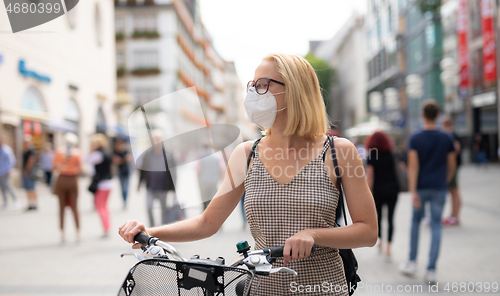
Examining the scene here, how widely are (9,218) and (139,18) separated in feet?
81.6

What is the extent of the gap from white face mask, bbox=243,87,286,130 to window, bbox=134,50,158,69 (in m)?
32.9

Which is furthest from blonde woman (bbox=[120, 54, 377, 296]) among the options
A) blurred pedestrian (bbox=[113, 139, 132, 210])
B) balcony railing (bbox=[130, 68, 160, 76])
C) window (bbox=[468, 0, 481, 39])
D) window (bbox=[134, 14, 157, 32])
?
balcony railing (bbox=[130, 68, 160, 76])

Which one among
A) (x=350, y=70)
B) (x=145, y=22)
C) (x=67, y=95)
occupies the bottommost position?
(x=67, y=95)

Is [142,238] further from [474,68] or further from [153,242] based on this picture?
[474,68]

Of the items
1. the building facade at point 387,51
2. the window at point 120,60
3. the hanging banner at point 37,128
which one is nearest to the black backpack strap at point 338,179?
the hanging banner at point 37,128

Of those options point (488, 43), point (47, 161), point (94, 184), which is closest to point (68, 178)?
point (94, 184)

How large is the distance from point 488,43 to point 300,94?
24.0 metres

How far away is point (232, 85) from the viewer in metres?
104

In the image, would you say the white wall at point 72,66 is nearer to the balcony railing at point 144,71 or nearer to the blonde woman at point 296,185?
the blonde woman at point 296,185

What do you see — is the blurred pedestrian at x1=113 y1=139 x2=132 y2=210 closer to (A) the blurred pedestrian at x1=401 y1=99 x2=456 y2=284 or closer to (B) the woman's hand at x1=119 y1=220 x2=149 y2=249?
(A) the blurred pedestrian at x1=401 y1=99 x2=456 y2=284

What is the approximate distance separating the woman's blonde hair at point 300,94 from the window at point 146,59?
1300 inches

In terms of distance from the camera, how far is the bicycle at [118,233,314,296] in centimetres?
141

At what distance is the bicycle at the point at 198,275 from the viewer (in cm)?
141

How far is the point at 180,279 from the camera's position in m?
1.44
